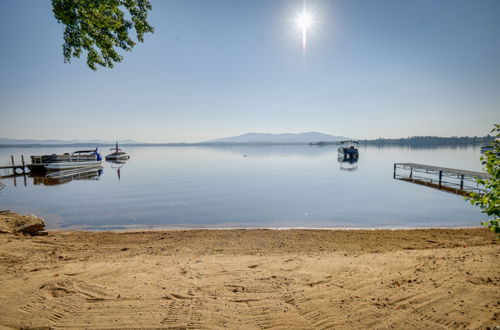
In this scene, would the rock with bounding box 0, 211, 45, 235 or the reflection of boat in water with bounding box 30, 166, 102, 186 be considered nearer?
the rock with bounding box 0, 211, 45, 235

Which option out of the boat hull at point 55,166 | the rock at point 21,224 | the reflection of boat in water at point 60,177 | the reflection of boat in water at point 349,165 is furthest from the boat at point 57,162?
the reflection of boat in water at point 349,165

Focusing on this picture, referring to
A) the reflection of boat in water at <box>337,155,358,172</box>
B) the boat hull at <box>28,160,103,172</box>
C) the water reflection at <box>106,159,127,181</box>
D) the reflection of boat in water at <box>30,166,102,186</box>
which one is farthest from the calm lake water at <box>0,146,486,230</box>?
the reflection of boat in water at <box>337,155,358,172</box>

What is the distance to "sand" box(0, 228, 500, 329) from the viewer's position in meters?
4.19

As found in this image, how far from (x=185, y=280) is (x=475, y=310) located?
229 inches

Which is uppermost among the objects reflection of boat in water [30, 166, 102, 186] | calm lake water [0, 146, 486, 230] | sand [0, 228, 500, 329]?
sand [0, 228, 500, 329]

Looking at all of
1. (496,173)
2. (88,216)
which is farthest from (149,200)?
(496,173)

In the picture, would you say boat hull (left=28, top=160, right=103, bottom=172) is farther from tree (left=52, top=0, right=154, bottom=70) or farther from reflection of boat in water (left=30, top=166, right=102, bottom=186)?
tree (left=52, top=0, right=154, bottom=70)

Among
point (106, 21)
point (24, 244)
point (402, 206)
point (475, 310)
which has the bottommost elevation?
point (402, 206)

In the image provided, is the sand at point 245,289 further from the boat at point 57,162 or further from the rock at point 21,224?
the boat at point 57,162

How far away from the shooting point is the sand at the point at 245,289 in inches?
165

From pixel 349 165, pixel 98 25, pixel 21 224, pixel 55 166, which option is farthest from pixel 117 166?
pixel 98 25

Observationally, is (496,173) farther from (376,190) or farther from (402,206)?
(376,190)

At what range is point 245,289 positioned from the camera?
5367 mm

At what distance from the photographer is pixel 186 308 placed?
461 centimetres
